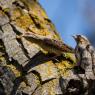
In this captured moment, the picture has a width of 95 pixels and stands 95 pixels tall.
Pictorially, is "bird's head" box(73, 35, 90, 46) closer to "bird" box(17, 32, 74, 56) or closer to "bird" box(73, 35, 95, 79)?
"bird" box(73, 35, 95, 79)

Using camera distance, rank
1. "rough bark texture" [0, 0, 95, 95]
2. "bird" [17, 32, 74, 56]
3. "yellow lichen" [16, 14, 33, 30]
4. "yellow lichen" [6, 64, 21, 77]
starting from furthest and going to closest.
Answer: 1. "yellow lichen" [16, 14, 33, 30]
2. "bird" [17, 32, 74, 56]
3. "yellow lichen" [6, 64, 21, 77]
4. "rough bark texture" [0, 0, 95, 95]

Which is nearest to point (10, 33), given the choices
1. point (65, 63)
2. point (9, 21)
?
point (9, 21)

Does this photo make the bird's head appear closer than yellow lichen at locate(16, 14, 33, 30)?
Yes

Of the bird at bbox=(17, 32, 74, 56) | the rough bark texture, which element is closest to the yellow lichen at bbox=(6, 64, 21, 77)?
the rough bark texture

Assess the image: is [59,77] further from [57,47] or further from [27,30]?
[27,30]

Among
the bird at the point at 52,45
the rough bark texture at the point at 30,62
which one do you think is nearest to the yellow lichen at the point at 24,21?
the rough bark texture at the point at 30,62

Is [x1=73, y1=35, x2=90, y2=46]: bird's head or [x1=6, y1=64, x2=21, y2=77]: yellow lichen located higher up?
[x1=73, y1=35, x2=90, y2=46]: bird's head

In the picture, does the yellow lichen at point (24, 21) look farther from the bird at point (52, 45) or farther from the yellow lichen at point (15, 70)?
the yellow lichen at point (15, 70)

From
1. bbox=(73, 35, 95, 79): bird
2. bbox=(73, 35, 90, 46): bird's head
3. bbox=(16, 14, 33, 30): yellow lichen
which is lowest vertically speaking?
bbox=(73, 35, 95, 79): bird
